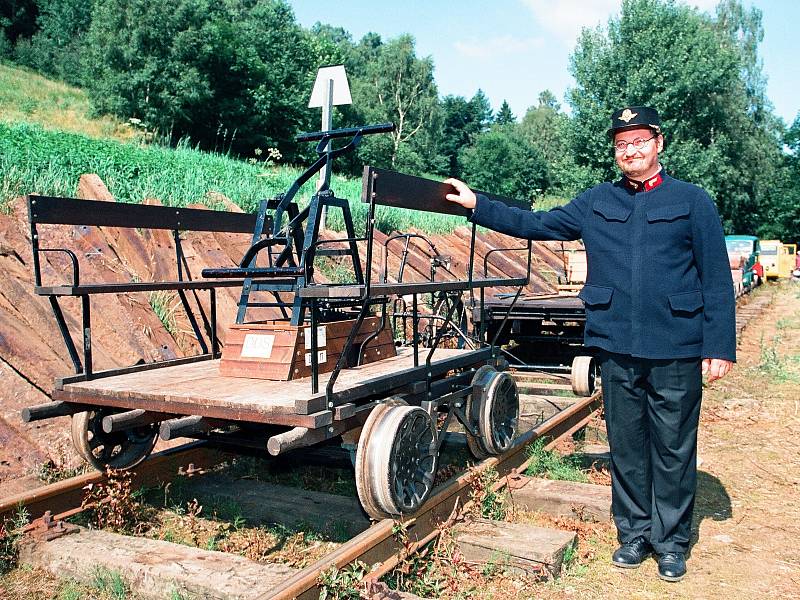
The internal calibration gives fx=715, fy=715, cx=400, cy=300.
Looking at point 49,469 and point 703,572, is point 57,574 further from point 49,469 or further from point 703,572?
point 703,572

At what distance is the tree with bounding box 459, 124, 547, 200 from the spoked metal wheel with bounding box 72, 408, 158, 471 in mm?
68287

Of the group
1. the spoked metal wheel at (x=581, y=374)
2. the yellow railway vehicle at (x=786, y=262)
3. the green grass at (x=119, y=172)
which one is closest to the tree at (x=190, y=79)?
the green grass at (x=119, y=172)

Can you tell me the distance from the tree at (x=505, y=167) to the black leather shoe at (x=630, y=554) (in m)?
68.6

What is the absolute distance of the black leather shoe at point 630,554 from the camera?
13.5 feet

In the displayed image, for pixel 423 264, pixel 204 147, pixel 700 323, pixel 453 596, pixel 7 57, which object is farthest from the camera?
pixel 7 57

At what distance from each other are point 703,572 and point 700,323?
1444mm

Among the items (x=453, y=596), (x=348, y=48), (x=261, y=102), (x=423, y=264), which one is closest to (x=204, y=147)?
(x=261, y=102)

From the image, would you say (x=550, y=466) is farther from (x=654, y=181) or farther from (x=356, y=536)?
(x=654, y=181)

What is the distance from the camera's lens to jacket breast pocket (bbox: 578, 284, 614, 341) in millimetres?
4152

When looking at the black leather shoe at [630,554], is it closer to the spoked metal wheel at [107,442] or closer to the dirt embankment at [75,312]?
the spoked metal wheel at [107,442]

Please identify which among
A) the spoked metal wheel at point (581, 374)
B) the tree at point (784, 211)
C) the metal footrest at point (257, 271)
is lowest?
the spoked metal wheel at point (581, 374)

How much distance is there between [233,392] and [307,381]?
534mm

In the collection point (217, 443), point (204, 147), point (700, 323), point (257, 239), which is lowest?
point (217, 443)

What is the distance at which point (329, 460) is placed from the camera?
213 inches
